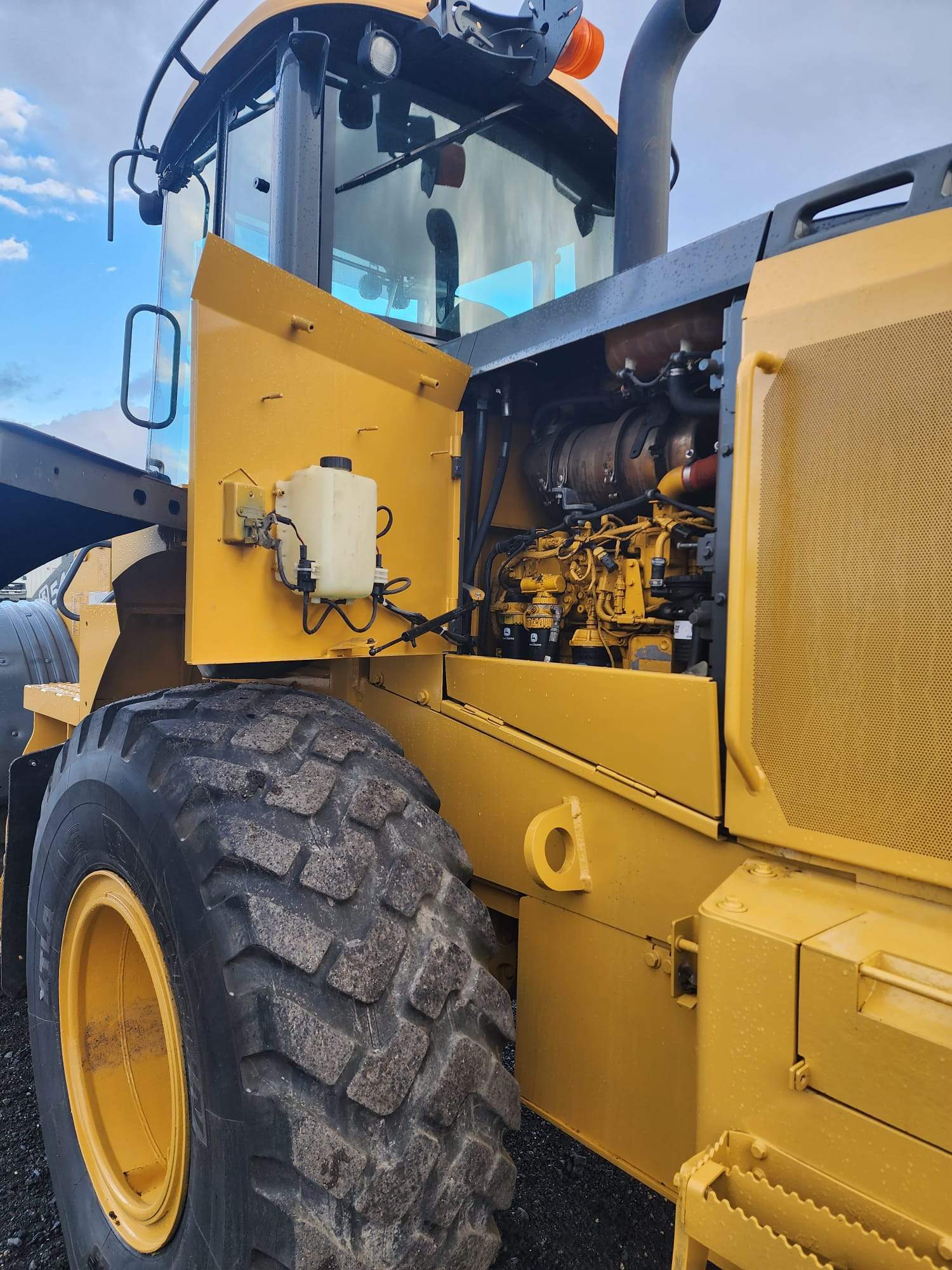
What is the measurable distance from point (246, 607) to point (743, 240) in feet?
4.05

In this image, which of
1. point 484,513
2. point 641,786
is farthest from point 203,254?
point 641,786

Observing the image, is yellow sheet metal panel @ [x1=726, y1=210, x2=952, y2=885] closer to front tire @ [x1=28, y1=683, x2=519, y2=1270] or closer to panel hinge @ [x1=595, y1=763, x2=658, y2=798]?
panel hinge @ [x1=595, y1=763, x2=658, y2=798]

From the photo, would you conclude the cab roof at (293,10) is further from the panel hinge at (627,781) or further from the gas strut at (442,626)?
the panel hinge at (627,781)

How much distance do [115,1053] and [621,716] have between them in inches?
62.7

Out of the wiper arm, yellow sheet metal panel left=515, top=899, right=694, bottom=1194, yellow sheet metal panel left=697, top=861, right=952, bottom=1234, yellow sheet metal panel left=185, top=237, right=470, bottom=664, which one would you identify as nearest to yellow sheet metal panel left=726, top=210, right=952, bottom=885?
yellow sheet metal panel left=697, top=861, right=952, bottom=1234

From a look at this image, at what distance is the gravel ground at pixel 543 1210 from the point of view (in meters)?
2.14

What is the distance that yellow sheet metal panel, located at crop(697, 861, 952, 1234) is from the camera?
3.55 feet

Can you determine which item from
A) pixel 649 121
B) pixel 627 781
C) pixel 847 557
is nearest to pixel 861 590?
pixel 847 557

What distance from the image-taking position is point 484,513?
2.36m

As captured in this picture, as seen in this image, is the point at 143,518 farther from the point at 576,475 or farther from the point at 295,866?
the point at 576,475

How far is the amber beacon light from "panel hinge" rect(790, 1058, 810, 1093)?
257 cm

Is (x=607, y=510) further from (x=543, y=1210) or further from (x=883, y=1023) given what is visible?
(x=543, y=1210)

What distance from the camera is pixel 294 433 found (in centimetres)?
182

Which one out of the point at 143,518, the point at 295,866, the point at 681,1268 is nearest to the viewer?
the point at 681,1268
